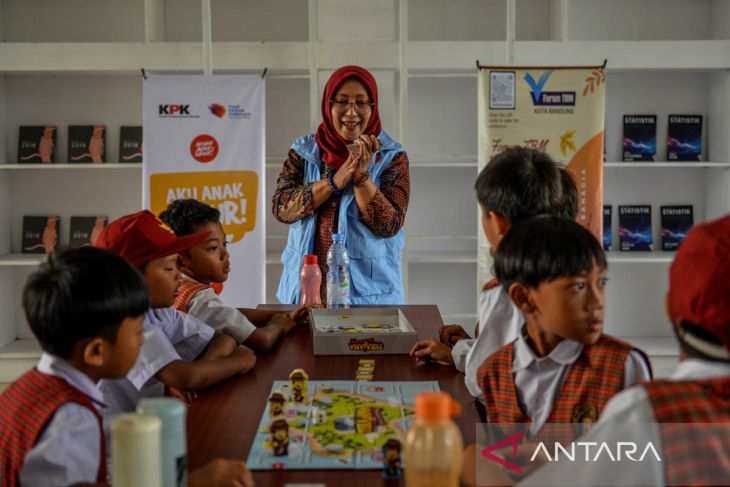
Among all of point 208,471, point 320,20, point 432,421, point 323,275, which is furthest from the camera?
point 320,20

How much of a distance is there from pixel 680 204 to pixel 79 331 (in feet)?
15.3

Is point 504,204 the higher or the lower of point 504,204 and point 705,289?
the higher

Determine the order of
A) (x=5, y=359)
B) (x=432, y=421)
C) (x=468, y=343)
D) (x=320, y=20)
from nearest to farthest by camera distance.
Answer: (x=432, y=421) → (x=468, y=343) → (x=320, y=20) → (x=5, y=359)

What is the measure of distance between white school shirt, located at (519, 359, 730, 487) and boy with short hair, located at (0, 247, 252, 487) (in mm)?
480

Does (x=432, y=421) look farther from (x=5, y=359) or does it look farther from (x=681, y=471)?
(x=5, y=359)

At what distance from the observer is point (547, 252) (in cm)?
152

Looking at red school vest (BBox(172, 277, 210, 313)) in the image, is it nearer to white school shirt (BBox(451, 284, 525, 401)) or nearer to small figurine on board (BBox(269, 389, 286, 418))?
small figurine on board (BBox(269, 389, 286, 418))

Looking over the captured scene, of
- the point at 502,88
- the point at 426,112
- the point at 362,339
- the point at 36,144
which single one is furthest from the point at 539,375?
the point at 36,144

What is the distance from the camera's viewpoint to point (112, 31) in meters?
5.12

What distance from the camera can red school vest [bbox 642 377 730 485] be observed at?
1.07m

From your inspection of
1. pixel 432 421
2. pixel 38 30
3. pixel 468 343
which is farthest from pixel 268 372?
pixel 38 30

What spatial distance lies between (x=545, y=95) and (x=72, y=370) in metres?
3.50

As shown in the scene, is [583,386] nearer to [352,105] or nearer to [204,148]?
[352,105]

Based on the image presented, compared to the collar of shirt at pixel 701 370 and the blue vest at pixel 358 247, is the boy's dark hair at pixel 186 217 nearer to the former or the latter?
the blue vest at pixel 358 247
